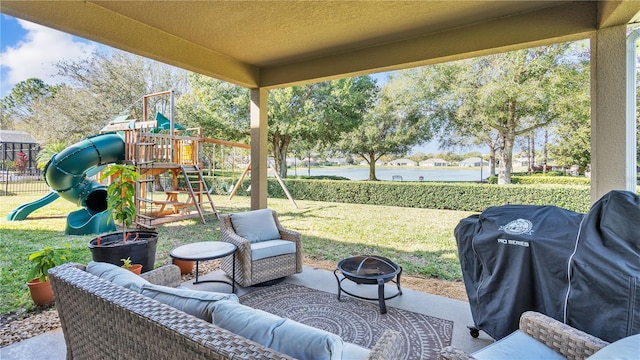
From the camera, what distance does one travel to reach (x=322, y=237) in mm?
6422

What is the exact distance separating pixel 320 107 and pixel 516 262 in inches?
474

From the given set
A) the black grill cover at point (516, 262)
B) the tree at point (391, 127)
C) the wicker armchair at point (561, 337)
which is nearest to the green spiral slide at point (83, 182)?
the black grill cover at point (516, 262)

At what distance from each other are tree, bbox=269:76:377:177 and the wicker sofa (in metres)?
11.8

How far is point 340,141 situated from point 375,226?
7.56m

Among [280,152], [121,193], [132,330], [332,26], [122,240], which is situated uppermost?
[332,26]

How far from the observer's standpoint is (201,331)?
1.13 meters

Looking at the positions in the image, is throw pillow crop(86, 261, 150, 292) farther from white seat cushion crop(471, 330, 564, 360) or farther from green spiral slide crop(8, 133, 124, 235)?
green spiral slide crop(8, 133, 124, 235)

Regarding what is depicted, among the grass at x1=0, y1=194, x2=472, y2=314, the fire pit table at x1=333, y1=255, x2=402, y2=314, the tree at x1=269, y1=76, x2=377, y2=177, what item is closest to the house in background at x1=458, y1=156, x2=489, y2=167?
the grass at x1=0, y1=194, x2=472, y2=314

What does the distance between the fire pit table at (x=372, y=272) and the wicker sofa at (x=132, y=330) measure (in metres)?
1.73

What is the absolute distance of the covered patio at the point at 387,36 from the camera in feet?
8.68

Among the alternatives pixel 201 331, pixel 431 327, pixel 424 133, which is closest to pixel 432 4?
pixel 431 327

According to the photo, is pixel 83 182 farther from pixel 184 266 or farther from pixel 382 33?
pixel 382 33

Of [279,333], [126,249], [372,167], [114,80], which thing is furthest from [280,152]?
[279,333]

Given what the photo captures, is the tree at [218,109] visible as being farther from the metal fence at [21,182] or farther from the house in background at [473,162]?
the house in background at [473,162]
